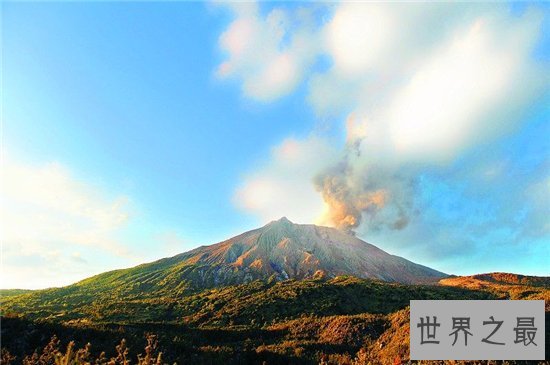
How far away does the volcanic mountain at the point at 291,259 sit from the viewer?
11194cm

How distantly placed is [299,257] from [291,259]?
386cm

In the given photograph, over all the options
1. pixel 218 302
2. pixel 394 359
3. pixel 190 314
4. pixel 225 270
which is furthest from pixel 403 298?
pixel 225 270

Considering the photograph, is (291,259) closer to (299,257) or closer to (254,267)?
(299,257)

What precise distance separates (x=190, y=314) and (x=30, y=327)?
126 feet

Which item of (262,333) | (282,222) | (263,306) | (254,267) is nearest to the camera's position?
(262,333)

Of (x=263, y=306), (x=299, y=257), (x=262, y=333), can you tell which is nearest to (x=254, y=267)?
(x=299, y=257)

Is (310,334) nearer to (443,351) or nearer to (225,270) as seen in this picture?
(443,351)

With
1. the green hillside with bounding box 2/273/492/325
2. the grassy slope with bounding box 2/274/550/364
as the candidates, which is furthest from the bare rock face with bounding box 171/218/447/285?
the grassy slope with bounding box 2/274/550/364

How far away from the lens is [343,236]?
168m

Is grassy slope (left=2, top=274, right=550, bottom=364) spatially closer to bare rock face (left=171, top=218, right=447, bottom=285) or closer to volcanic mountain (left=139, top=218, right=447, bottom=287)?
bare rock face (left=171, top=218, right=447, bottom=285)

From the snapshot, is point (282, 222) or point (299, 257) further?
point (282, 222)

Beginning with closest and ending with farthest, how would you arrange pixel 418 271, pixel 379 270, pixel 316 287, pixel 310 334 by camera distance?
pixel 310 334 → pixel 316 287 → pixel 379 270 → pixel 418 271

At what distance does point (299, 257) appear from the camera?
438 feet

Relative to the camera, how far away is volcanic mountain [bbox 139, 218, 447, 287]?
11194cm
